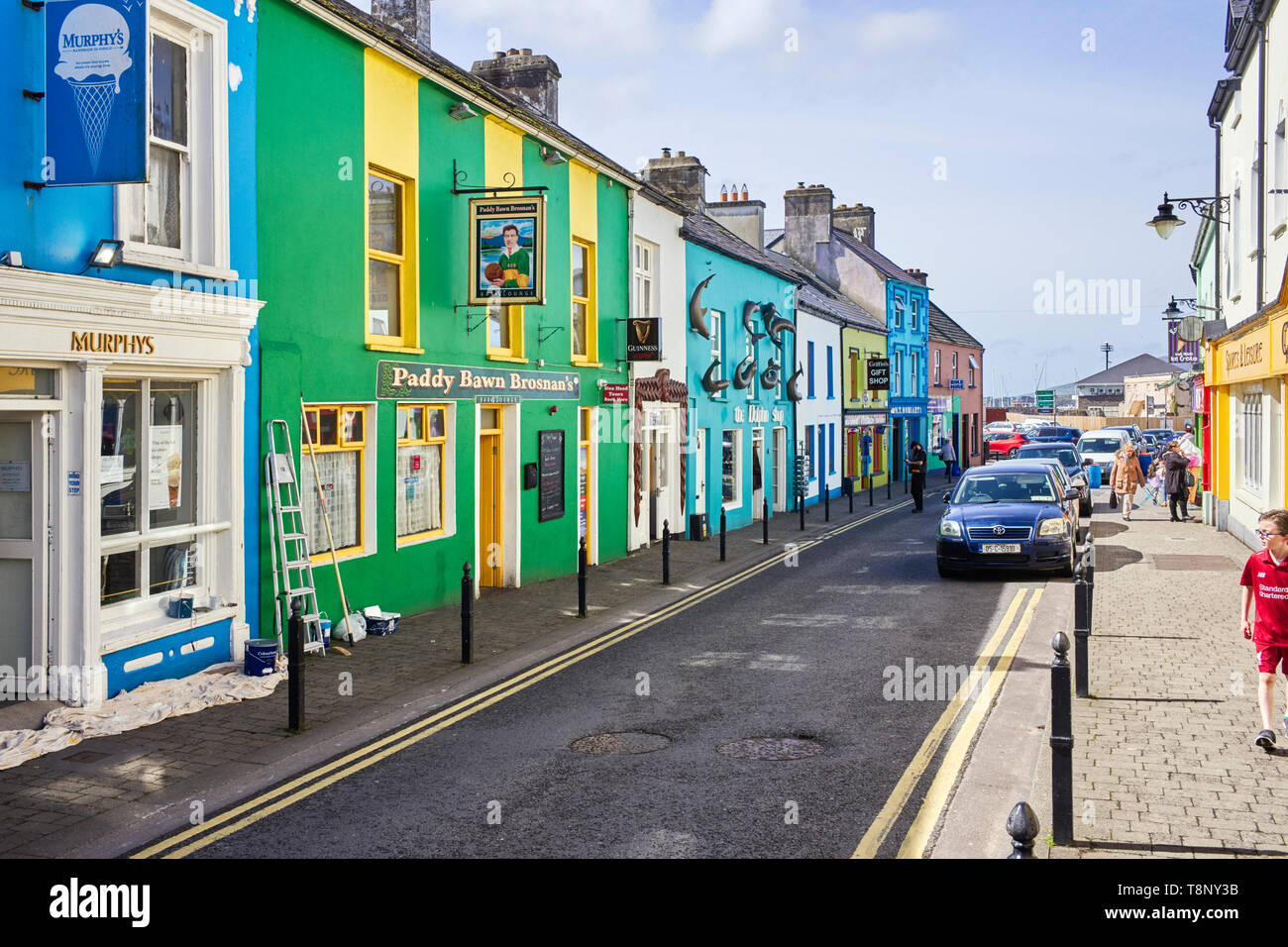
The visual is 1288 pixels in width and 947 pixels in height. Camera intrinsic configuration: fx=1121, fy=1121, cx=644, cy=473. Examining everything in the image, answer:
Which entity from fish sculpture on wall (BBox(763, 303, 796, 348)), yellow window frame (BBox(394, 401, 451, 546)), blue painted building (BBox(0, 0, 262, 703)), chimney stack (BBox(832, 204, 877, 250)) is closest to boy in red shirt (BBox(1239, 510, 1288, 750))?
blue painted building (BBox(0, 0, 262, 703))

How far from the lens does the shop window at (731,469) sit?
27.9 metres

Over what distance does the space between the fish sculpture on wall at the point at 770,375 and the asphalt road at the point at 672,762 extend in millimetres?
16628

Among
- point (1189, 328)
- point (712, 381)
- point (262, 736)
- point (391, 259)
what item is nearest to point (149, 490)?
point (262, 736)

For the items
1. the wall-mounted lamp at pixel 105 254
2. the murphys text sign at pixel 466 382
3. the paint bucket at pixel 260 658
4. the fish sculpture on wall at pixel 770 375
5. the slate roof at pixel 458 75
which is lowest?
the paint bucket at pixel 260 658

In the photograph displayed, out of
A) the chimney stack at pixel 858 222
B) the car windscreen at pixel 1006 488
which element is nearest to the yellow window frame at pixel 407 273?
the car windscreen at pixel 1006 488

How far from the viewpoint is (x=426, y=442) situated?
14656 mm

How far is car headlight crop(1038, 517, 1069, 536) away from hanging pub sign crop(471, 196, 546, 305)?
26.8 ft

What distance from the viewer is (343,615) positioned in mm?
12336

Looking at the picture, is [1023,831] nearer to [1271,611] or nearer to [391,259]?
[1271,611]

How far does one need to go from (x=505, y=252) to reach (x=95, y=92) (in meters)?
6.76

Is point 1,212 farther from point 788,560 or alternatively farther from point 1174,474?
point 1174,474

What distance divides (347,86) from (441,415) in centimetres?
435

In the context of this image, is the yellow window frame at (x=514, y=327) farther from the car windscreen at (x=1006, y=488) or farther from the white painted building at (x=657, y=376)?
the car windscreen at (x=1006, y=488)
